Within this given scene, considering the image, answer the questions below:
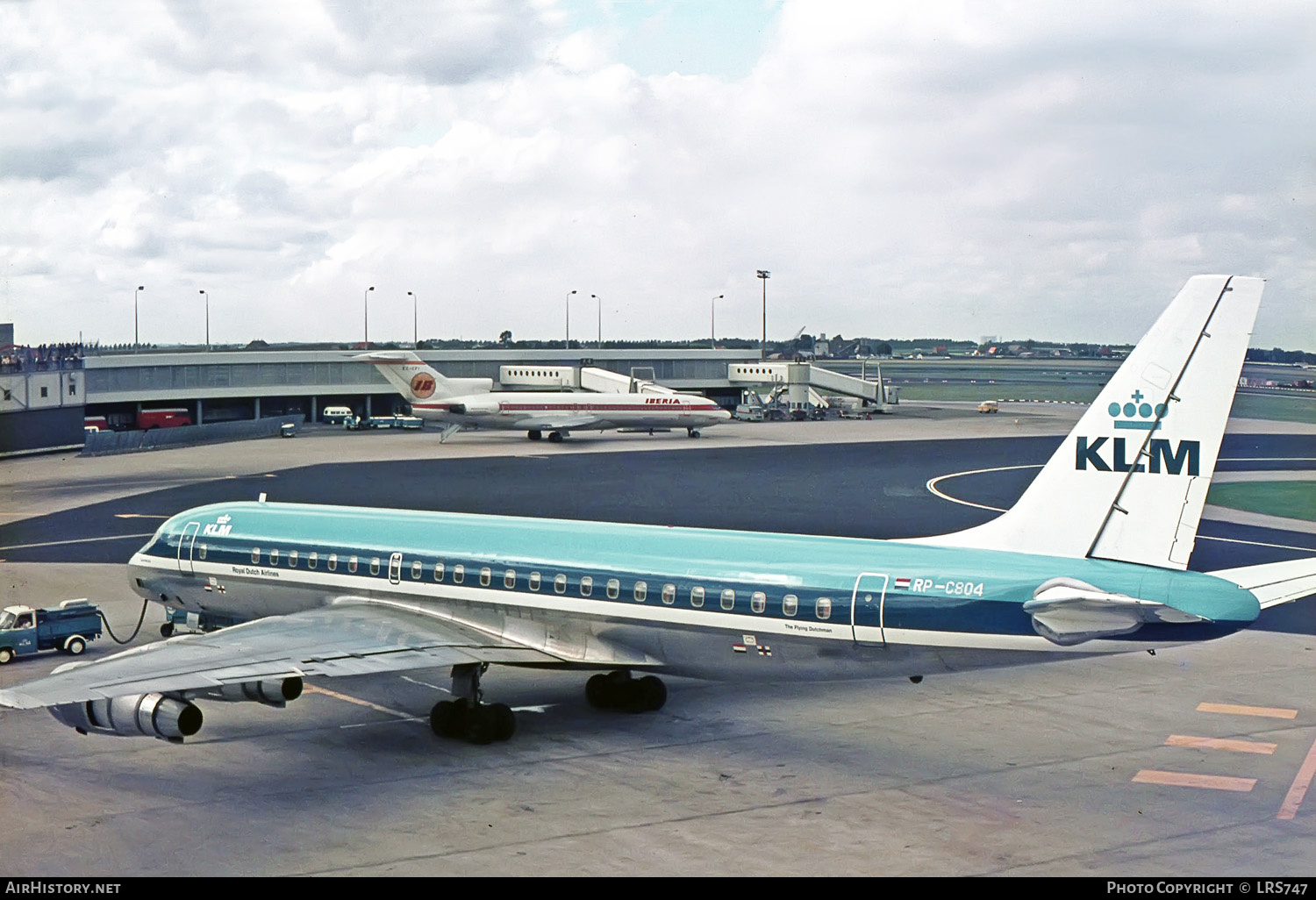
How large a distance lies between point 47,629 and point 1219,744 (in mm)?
28472

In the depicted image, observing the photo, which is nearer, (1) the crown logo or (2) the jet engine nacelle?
(2) the jet engine nacelle

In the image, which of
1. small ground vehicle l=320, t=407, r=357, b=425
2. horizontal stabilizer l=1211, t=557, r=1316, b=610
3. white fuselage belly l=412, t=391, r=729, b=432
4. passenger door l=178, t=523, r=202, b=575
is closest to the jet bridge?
white fuselage belly l=412, t=391, r=729, b=432

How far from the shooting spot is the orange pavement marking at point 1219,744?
26.1 meters

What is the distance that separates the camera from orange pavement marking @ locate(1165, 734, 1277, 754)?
2612cm

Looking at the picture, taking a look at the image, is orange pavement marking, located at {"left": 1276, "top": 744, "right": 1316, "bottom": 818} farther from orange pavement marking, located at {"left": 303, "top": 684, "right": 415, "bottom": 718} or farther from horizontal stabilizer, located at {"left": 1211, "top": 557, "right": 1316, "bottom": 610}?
orange pavement marking, located at {"left": 303, "top": 684, "right": 415, "bottom": 718}

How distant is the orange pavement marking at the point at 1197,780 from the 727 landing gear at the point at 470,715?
1210cm

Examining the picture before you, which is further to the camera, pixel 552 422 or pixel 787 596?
pixel 552 422

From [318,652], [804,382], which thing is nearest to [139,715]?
[318,652]

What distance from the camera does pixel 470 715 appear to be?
26.6 meters

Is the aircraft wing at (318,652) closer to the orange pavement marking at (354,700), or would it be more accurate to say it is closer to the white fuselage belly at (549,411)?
the orange pavement marking at (354,700)

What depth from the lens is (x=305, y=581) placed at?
102 feet

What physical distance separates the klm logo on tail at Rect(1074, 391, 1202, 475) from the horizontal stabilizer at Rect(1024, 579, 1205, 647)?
107 inches

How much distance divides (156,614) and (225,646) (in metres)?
16.9

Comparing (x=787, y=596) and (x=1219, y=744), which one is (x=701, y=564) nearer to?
(x=787, y=596)
